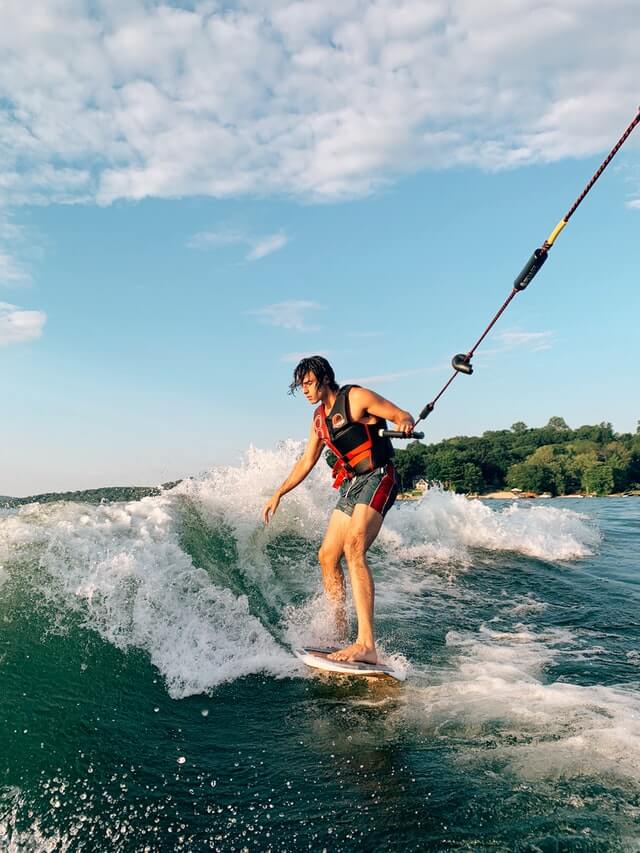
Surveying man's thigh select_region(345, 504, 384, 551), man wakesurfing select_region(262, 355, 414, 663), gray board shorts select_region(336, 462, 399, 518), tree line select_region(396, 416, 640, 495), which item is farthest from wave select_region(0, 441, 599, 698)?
tree line select_region(396, 416, 640, 495)

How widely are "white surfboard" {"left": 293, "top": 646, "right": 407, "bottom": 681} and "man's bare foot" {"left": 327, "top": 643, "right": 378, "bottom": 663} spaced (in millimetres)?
36

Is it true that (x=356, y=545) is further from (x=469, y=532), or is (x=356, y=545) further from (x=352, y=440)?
(x=469, y=532)

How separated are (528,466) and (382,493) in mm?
108972

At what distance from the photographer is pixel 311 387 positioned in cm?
529

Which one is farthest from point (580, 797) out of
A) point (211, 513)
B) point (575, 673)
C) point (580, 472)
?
point (580, 472)

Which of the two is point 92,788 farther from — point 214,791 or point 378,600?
point 378,600

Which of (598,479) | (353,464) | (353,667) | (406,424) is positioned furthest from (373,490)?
(598,479)

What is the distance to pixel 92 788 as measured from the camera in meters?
2.85

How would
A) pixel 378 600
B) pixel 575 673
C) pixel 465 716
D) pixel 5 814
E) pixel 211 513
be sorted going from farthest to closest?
1. pixel 211 513
2. pixel 378 600
3. pixel 575 673
4. pixel 465 716
5. pixel 5 814

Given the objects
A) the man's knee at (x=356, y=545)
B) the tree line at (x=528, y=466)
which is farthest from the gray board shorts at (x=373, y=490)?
the tree line at (x=528, y=466)

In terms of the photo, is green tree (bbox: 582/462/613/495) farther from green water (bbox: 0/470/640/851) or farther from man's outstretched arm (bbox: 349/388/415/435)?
man's outstretched arm (bbox: 349/388/415/435)

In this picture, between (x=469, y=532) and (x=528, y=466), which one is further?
(x=528, y=466)

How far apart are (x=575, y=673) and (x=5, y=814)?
389 cm

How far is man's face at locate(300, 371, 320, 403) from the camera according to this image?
5.29 metres
